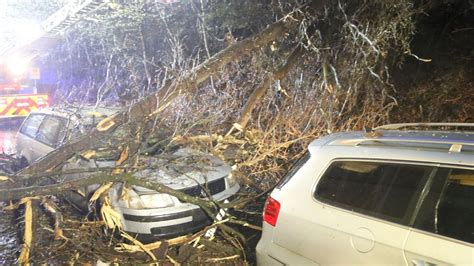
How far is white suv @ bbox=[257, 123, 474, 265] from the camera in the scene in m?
2.10

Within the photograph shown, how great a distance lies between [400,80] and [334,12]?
241cm

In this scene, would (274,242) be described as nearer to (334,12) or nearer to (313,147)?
(313,147)

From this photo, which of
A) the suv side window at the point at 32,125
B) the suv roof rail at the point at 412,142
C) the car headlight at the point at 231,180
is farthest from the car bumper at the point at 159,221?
the suv side window at the point at 32,125

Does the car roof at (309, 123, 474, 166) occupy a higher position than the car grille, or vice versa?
the car roof at (309, 123, 474, 166)

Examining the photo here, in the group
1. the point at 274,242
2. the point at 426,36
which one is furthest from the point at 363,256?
the point at 426,36

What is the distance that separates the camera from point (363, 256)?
2.30m

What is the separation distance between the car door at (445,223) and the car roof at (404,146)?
10cm

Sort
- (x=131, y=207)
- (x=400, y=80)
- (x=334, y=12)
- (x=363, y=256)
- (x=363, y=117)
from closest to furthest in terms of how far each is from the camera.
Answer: (x=363, y=256), (x=131, y=207), (x=363, y=117), (x=334, y=12), (x=400, y=80)

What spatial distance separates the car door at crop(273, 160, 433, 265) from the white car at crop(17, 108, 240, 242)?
173cm

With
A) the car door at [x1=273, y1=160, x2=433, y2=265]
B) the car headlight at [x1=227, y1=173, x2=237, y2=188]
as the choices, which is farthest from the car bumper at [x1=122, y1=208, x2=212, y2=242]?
the car door at [x1=273, y1=160, x2=433, y2=265]

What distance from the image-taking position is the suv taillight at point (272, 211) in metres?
2.89

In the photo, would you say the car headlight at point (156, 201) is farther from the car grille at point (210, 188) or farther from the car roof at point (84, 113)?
the car roof at point (84, 113)

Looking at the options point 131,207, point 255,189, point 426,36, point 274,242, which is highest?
point 426,36

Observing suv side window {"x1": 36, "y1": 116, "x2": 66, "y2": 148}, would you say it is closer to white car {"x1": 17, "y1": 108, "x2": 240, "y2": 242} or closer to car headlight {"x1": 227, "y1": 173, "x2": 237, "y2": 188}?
white car {"x1": 17, "y1": 108, "x2": 240, "y2": 242}
